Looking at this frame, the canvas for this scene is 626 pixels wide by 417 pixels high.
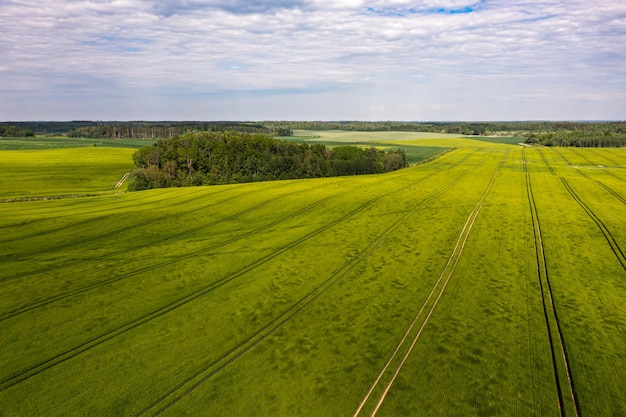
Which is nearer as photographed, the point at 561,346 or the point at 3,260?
the point at 561,346

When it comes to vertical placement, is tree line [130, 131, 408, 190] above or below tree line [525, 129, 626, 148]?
below

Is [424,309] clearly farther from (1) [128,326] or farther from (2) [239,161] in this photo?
(2) [239,161]

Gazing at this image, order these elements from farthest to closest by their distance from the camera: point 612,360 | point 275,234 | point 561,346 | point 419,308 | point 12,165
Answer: point 12,165
point 275,234
point 419,308
point 561,346
point 612,360

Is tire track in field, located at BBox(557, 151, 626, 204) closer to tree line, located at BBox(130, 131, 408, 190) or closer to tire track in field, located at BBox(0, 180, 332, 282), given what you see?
tire track in field, located at BBox(0, 180, 332, 282)

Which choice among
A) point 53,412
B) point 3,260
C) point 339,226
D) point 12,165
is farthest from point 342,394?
point 12,165

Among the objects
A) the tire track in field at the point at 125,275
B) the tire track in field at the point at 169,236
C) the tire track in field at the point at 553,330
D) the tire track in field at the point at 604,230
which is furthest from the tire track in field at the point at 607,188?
the tire track in field at the point at 169,236

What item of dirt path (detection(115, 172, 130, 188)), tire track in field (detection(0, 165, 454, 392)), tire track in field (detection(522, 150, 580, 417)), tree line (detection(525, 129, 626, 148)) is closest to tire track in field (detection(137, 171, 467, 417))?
tire track in field (detection(0, 165, 454, 392))

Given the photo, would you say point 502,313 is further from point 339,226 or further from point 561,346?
point 339,226

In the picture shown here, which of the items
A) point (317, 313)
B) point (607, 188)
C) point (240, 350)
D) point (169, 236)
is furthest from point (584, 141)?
point (240, 350)
